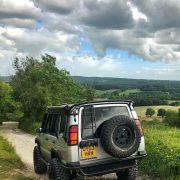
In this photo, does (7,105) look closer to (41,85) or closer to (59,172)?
(41,85)

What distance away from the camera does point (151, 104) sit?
355ft

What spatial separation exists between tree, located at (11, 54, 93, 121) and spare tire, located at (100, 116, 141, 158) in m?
34.3

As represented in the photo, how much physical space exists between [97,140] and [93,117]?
0.54m

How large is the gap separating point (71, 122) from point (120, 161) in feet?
4.70

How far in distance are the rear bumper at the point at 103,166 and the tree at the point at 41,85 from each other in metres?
34.0

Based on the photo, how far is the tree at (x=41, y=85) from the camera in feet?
141

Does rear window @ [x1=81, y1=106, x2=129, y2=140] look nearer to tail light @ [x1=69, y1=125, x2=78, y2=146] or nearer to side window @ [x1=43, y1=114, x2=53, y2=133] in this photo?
tail light @ [x1=69, y1=125, x2=78, y2=146]

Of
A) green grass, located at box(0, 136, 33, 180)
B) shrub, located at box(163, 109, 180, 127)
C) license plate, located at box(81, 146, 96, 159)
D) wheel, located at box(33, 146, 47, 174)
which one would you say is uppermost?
license plate, located at box(81, 146, 96, 159)

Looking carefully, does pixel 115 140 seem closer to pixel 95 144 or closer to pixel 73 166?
pixel 95 144

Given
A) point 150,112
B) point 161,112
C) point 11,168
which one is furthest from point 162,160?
point 161,112

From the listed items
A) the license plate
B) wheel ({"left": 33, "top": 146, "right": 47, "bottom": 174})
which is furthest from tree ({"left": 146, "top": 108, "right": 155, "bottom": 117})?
Answer: the license plate

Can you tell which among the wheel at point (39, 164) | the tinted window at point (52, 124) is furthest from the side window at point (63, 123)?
the wheel at point (39, 164)

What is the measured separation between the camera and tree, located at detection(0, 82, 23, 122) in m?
61.7

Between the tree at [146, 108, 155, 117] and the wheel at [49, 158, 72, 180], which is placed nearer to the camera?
the wheel at [49, 158, 72, 180]
